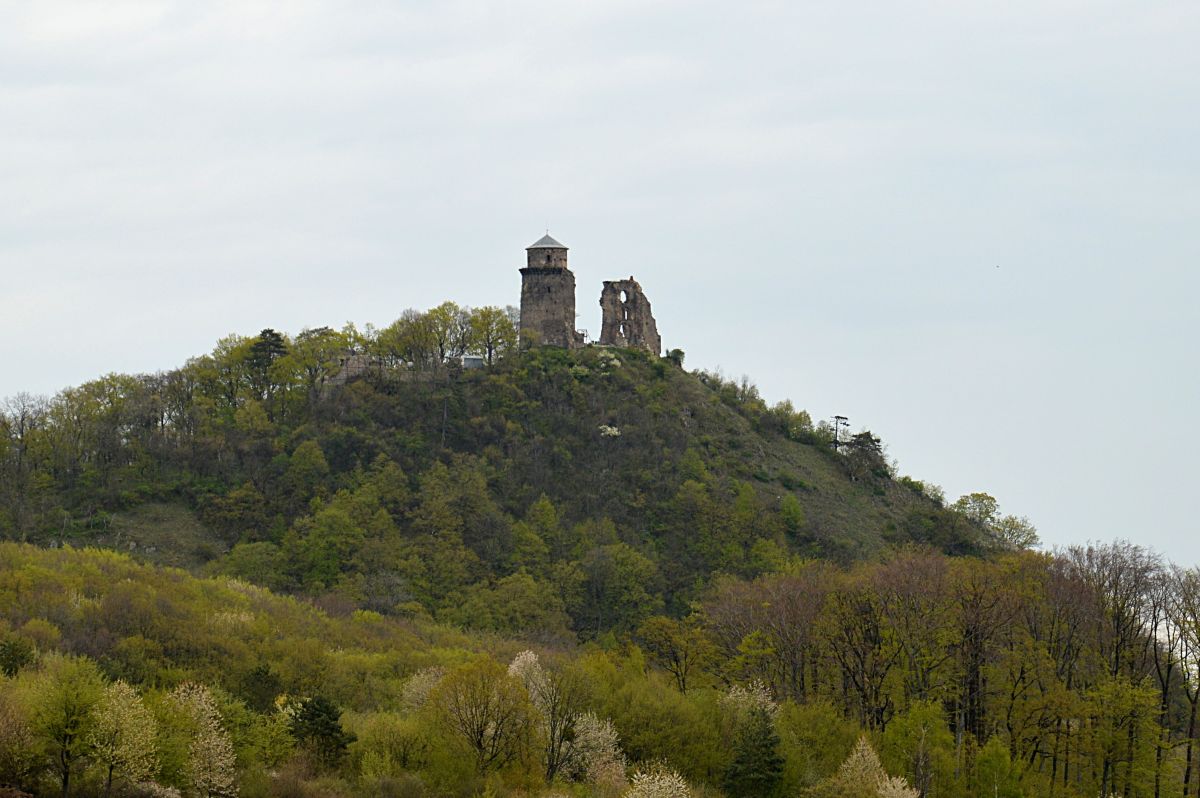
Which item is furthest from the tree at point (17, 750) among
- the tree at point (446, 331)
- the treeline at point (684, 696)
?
the tree at point (446, 331)

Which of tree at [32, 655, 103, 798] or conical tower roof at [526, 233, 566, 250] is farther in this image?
conical tower roof at [526, 233, 566, 250]

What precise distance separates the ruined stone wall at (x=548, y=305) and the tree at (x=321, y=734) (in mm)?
54520

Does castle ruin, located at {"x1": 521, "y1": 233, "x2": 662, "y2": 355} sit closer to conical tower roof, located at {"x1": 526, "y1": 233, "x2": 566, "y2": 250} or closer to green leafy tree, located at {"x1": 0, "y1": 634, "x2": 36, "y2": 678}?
conical tower roof, located at {"x1": 526, "y1": 233, "x2": 566, "y2": 250}

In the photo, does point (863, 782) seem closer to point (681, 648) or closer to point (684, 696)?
point (684, 696)

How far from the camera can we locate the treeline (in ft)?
149

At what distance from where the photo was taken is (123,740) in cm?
4222

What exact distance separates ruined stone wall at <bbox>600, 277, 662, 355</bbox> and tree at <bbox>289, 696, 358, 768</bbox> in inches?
2322

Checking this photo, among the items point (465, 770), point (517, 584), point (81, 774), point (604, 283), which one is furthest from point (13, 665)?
point (604, 283)

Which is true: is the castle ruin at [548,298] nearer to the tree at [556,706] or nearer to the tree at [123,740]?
the tree at [556,706]

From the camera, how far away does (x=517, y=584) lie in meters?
79.1

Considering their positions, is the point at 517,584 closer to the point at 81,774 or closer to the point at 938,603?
the point at 938,603

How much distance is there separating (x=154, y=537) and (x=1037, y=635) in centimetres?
4911

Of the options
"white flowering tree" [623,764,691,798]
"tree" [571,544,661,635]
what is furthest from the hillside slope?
"white flowering tree" [623,764,691,798]

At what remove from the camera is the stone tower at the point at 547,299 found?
101 m
